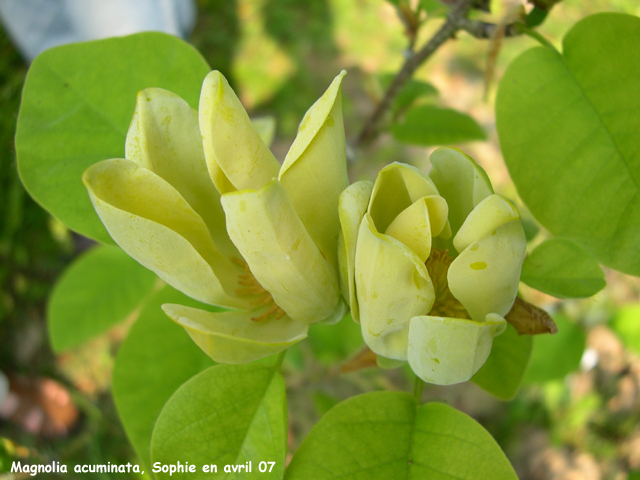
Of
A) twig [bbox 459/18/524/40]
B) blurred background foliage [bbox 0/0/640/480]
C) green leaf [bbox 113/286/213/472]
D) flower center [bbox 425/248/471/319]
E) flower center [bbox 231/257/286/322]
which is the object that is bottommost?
blurred background foliage [bbox 0/0/640/480]

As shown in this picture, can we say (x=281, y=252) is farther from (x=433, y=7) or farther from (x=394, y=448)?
(x=433, y=7)

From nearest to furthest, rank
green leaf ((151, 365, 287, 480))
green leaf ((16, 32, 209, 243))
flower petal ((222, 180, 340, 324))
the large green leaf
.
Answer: flower petal ((222, 180, 340, 324)), green leaf ((151, 365, 287, 480)), green leaf ((16, 32, 209, 243)), the large green leaf

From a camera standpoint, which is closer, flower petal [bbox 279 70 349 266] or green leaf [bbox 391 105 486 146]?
flower petal [bbox 279 70 349 266]

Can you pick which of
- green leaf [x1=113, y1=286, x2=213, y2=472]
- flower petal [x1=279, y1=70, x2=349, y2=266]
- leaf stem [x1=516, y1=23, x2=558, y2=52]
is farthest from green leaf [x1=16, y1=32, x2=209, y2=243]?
leaf stem [x1=516, y1=23, x2=558, y2=52]

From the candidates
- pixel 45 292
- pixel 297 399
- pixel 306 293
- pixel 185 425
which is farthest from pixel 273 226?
pixel 45 292

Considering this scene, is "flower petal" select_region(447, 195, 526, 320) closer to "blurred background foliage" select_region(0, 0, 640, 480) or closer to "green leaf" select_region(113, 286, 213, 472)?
"green leaf" select_region(113, 286, 213, 472)

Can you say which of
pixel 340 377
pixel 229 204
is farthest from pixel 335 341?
pixel 229 204
